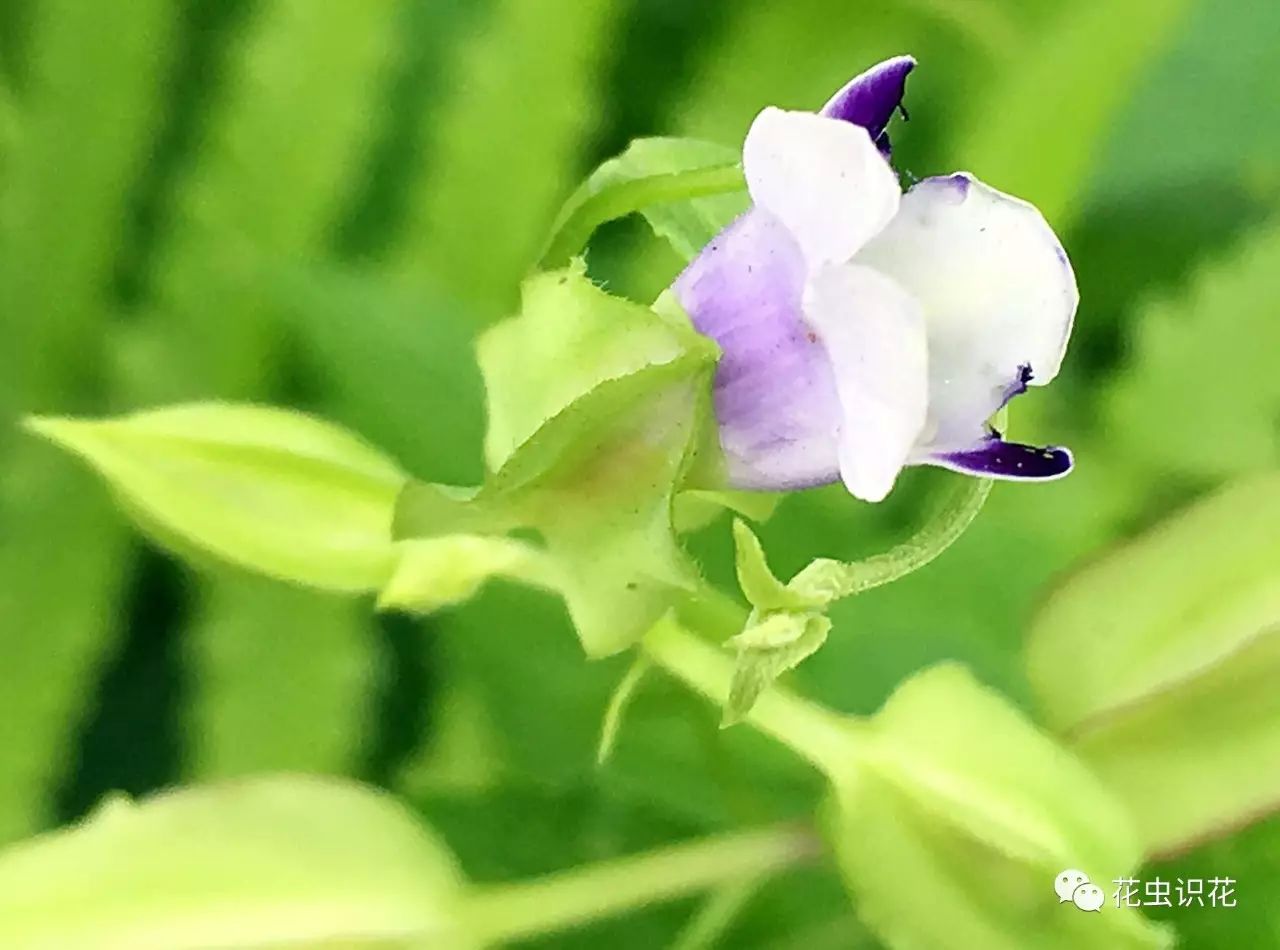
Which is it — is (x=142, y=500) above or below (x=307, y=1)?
below

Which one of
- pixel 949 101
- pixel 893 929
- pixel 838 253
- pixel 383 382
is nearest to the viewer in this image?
pixel 838 253

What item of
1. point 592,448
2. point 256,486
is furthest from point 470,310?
point 592,448

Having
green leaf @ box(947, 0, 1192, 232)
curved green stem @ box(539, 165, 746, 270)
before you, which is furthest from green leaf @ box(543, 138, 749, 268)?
green leaf @ box(947, 0, 1192, 232)

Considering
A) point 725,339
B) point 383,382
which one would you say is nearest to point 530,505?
point 725,339

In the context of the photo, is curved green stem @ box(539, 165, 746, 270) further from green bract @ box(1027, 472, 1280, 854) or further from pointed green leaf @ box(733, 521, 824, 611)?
green bract @ box(1027, 472, 1280, 854)

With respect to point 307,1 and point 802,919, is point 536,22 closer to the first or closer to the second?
point 307,1

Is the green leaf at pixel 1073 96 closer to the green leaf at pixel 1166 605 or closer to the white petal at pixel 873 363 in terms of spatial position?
the green leaf at pixel 1166 605

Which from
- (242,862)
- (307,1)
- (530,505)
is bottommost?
(242,862)

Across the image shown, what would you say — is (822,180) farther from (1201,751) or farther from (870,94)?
(1201,751)
